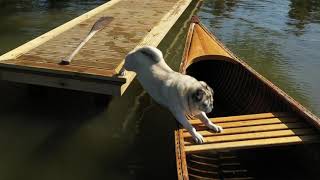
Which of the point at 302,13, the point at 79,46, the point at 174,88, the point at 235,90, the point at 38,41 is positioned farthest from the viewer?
the point at 302,13

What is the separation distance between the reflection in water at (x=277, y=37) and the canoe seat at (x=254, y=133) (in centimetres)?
340

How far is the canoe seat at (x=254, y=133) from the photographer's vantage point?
6602mm

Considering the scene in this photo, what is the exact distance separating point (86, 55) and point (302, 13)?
1539 centimetres

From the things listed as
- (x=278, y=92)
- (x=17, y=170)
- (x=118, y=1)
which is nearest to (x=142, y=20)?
(x=118, y=1)

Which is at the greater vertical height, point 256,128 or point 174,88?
point 174,88

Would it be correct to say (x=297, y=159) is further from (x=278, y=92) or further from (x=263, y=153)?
(x=278, y=92)

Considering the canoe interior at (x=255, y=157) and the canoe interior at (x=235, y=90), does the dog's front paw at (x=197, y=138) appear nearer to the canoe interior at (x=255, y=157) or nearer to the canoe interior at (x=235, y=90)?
the canoe interior at (x=255, y=157)

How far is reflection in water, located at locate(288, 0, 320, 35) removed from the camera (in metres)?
19.2

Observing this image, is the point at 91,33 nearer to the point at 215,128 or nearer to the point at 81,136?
the point at 81,136

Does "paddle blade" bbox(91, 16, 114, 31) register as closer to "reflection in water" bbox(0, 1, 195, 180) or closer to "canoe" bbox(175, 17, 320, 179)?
"reflection in water" bbox(0, 1, 195, 180)

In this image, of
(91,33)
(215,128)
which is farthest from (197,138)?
(91,33)

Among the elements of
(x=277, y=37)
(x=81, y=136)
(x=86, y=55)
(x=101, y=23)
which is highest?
(x=101, y=23)

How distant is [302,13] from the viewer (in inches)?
845

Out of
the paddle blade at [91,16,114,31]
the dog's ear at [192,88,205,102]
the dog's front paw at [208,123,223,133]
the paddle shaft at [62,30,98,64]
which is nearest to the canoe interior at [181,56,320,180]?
the dog's front paw at [208,123,223,133]
